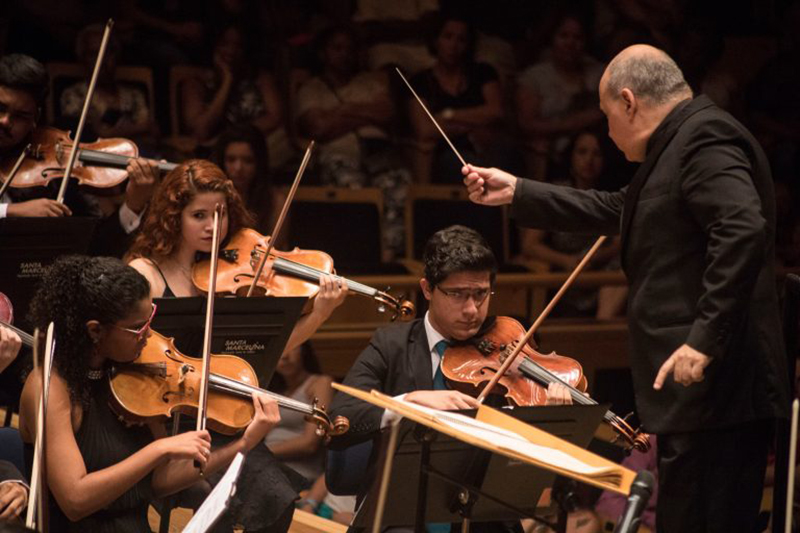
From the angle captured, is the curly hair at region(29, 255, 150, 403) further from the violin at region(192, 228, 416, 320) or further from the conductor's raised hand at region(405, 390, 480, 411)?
the violin at region(192, 228, 416, 320)

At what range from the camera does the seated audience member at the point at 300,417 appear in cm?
386

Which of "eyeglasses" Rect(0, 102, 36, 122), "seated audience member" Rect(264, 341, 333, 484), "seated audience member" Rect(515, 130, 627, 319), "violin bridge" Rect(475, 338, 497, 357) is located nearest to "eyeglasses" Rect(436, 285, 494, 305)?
"violin bridge" Rect(475, 338, 497, 357)

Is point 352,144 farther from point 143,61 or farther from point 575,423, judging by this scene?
point 575,423

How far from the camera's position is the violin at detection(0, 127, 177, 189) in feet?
10.7

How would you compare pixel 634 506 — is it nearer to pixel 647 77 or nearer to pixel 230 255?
pixel 647 77

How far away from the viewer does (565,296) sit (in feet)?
15.7

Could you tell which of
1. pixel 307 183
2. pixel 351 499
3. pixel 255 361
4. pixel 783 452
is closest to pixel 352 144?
pixel 307 183

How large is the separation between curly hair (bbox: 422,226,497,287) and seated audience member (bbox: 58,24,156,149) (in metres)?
1.86

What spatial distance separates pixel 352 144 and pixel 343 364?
1161 mm

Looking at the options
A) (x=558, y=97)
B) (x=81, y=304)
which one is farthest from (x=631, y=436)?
(x=558, y=97)

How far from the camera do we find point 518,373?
8.95 ft

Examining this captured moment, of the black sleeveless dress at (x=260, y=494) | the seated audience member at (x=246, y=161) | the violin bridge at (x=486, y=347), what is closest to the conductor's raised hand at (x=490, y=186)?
the violin bridge at (x=486, y=347)

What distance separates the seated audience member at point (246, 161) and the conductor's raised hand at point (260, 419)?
1.80 m

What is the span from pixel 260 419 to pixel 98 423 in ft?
1.10
